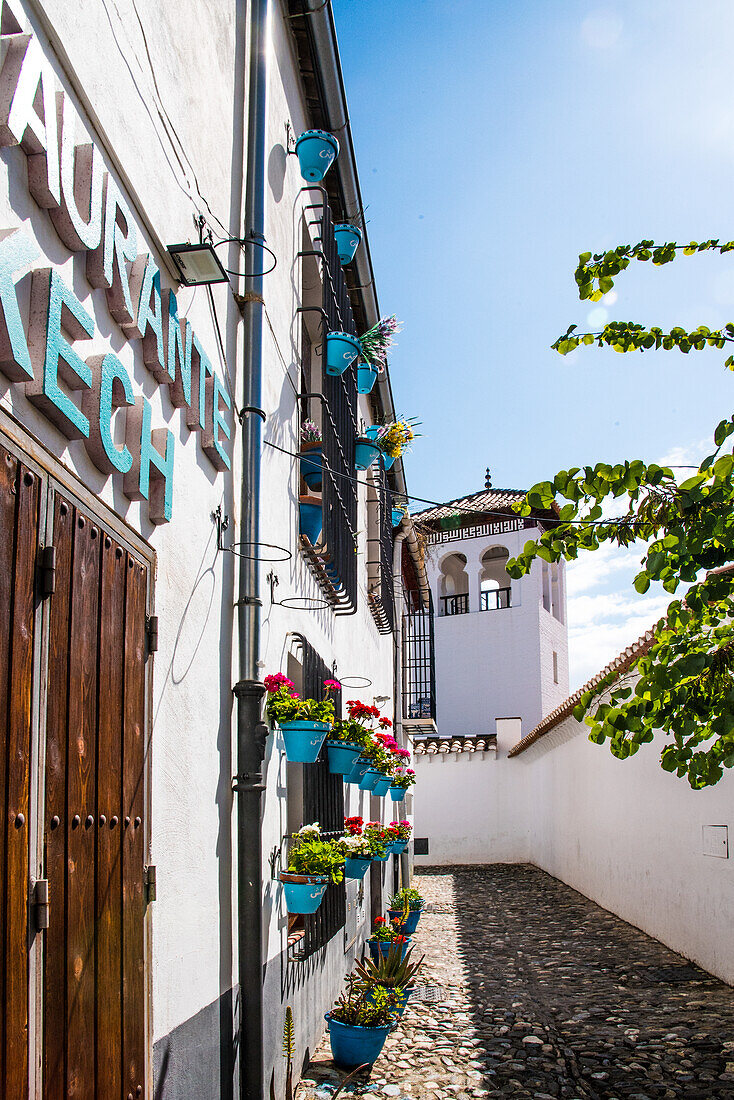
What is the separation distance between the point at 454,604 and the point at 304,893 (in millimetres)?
27373

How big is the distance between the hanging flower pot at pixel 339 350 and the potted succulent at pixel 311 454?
52 centimetres

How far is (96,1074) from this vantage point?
2.67 m

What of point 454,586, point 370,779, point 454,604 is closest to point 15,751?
point 370,779

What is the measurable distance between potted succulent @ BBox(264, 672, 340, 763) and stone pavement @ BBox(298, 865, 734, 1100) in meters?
1.83

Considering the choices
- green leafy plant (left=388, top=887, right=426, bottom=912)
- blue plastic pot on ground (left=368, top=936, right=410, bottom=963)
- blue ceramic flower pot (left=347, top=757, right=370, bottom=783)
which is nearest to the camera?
blue ceramic flower pot (left=347, top=757, right=370, bottom=783)

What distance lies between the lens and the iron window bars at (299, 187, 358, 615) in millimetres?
6934

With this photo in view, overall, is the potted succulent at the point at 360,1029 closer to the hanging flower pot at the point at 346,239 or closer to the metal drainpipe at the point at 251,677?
the metal drainpipe at the point at 251,677

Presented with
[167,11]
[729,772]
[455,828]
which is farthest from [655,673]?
[455,828]

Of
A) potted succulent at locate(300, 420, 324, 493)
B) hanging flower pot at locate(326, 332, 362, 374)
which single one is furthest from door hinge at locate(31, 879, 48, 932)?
hanging flower pot at locate(326, 332, 362, 374)

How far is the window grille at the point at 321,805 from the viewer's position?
6254 millimetres

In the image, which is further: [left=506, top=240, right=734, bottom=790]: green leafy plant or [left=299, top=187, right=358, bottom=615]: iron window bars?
[left=299, top=187, right=358, bottom=615]: iron window bars

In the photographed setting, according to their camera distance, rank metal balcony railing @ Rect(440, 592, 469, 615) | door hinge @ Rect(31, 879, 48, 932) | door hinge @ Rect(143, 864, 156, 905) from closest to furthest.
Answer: door hinge @ Rect(31, 879, 48, 932)
door hinge @ Rect(143, 864, 156, 905)
metal balcony railing @ Rect(440, 592, 469, 615)

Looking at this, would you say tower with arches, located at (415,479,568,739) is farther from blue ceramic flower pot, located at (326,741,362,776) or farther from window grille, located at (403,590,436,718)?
blue ceramic flower pot, located at (326,741,362,776)

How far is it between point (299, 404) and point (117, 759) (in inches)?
167
